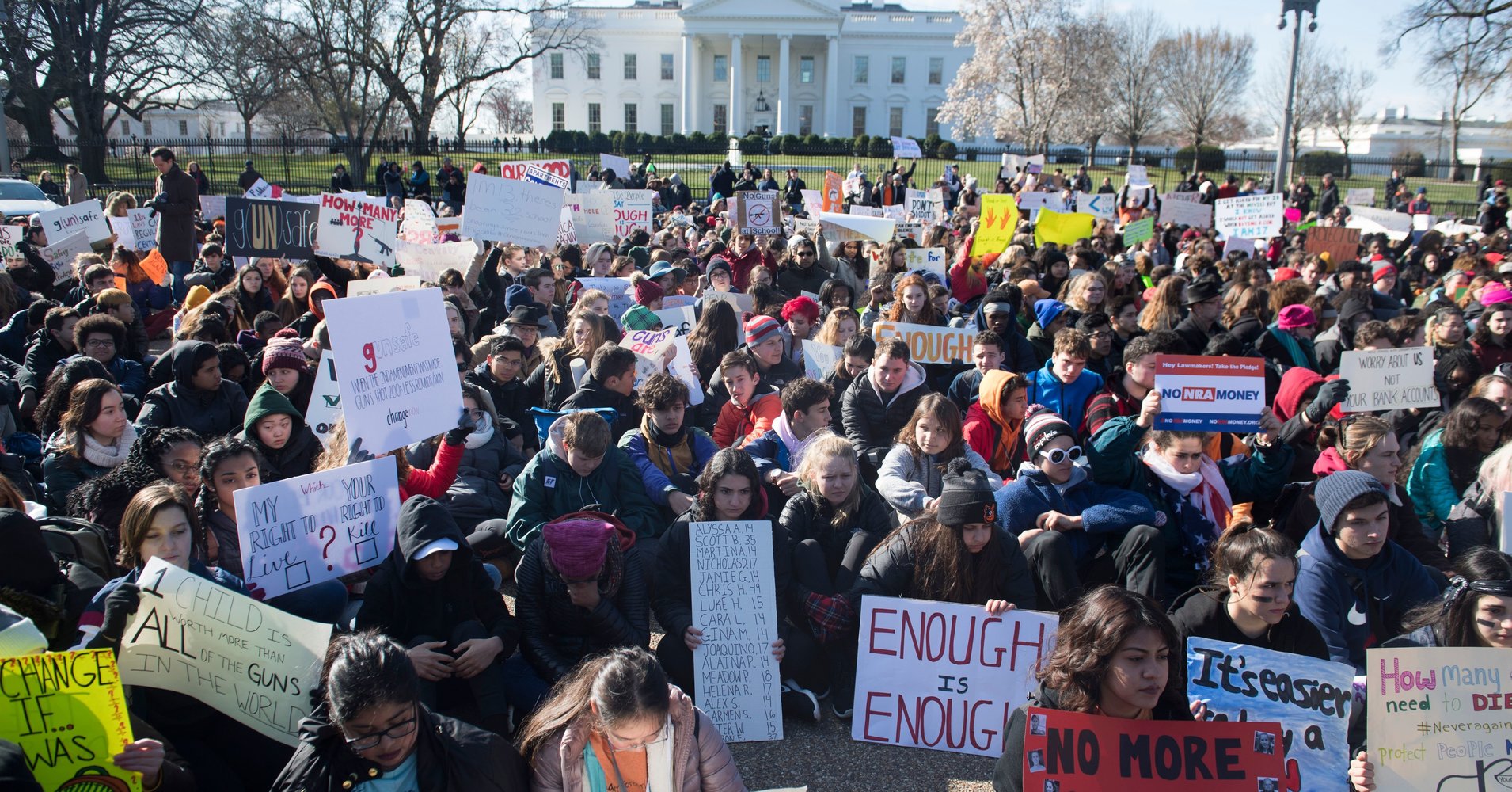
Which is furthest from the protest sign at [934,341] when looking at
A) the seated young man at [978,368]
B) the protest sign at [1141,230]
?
the protest sign at [1141,230]

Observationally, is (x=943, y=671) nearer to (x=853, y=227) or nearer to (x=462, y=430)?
(x=462, y=430)

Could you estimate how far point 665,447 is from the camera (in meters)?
6.00

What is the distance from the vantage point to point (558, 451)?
5.32m

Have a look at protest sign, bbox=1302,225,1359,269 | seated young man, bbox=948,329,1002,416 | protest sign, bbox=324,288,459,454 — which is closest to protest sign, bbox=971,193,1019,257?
protest sign, bbox=1302,225,1359,269

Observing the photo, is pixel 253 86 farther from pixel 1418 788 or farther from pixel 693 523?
pixel 1418 788

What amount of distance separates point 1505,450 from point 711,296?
6.43m

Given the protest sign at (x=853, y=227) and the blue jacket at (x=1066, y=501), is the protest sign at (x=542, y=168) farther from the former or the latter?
the blue jacket at (x=1066, y=501)

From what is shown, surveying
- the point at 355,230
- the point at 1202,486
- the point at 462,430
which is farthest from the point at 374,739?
the point at 355,230

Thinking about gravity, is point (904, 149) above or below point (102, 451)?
above

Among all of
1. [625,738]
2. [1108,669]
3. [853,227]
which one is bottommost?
[625,738]

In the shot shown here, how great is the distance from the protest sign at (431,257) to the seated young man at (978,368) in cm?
621

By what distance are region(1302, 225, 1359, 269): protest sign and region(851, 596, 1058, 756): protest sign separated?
44.2 ft

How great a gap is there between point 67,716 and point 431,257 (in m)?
8.44

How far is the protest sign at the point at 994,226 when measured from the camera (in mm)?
12594
